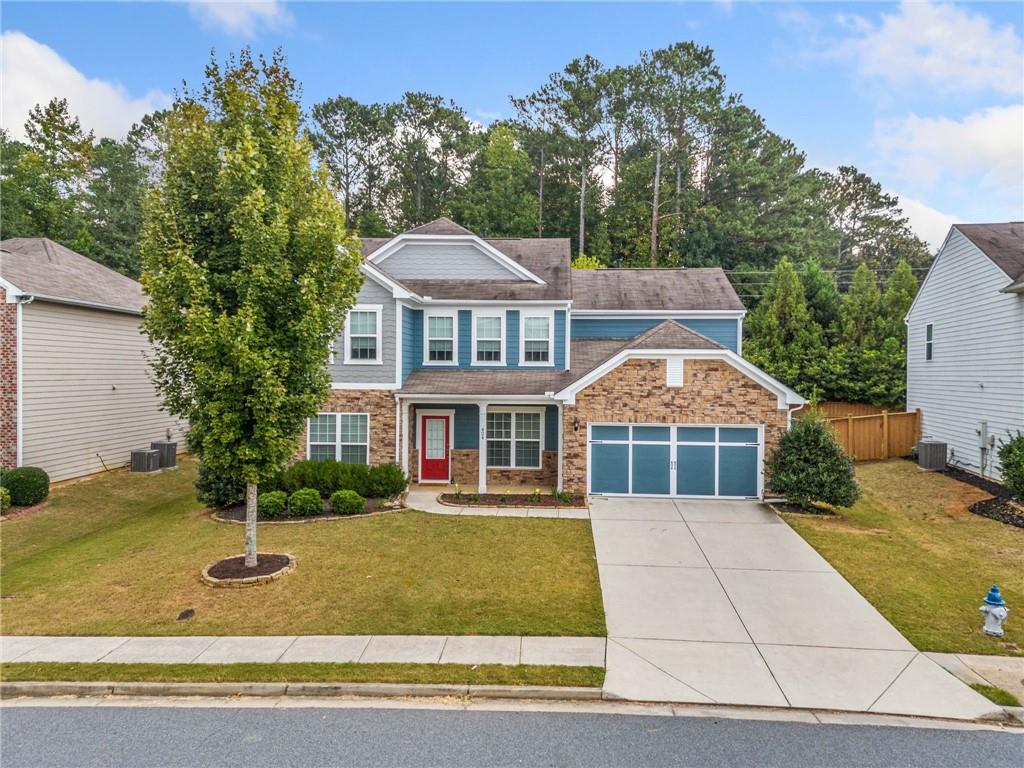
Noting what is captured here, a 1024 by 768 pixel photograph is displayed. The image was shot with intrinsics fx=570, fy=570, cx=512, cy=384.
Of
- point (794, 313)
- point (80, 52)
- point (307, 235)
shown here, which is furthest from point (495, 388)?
point (80, 52)

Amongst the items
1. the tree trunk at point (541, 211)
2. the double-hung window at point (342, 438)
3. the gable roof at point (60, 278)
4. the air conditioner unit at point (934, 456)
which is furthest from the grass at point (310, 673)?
the tree trunk at point (541, 211)

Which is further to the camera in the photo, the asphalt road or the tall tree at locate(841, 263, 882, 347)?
the tall tree at locate(841, 263, 882, 347)

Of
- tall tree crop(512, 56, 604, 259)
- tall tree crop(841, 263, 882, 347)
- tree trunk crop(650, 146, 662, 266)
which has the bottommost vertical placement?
tall tree crop(841, 263, 882, 347)

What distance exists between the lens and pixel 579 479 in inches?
581

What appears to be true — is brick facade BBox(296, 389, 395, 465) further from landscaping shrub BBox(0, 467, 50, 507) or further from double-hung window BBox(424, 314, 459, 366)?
landscaping shrub BBox(0, 467, 50, 507)

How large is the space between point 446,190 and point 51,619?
128 feet

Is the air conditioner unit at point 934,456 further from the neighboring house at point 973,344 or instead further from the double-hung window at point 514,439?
the double-hung window at point 514,439

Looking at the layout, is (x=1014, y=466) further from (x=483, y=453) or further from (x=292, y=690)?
(x=292, y=690)

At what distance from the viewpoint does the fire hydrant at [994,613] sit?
23.5ft

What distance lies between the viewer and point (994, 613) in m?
7.19

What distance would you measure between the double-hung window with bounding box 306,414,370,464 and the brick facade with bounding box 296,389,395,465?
167 mm

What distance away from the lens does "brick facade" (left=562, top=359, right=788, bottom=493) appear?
1423cm

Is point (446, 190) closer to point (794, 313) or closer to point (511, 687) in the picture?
point (794, 313)

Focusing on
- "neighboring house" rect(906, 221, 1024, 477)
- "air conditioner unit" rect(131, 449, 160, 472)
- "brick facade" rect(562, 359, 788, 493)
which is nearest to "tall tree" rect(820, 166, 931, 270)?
"neighboring house" rect(906, 221, 1024, 477)
